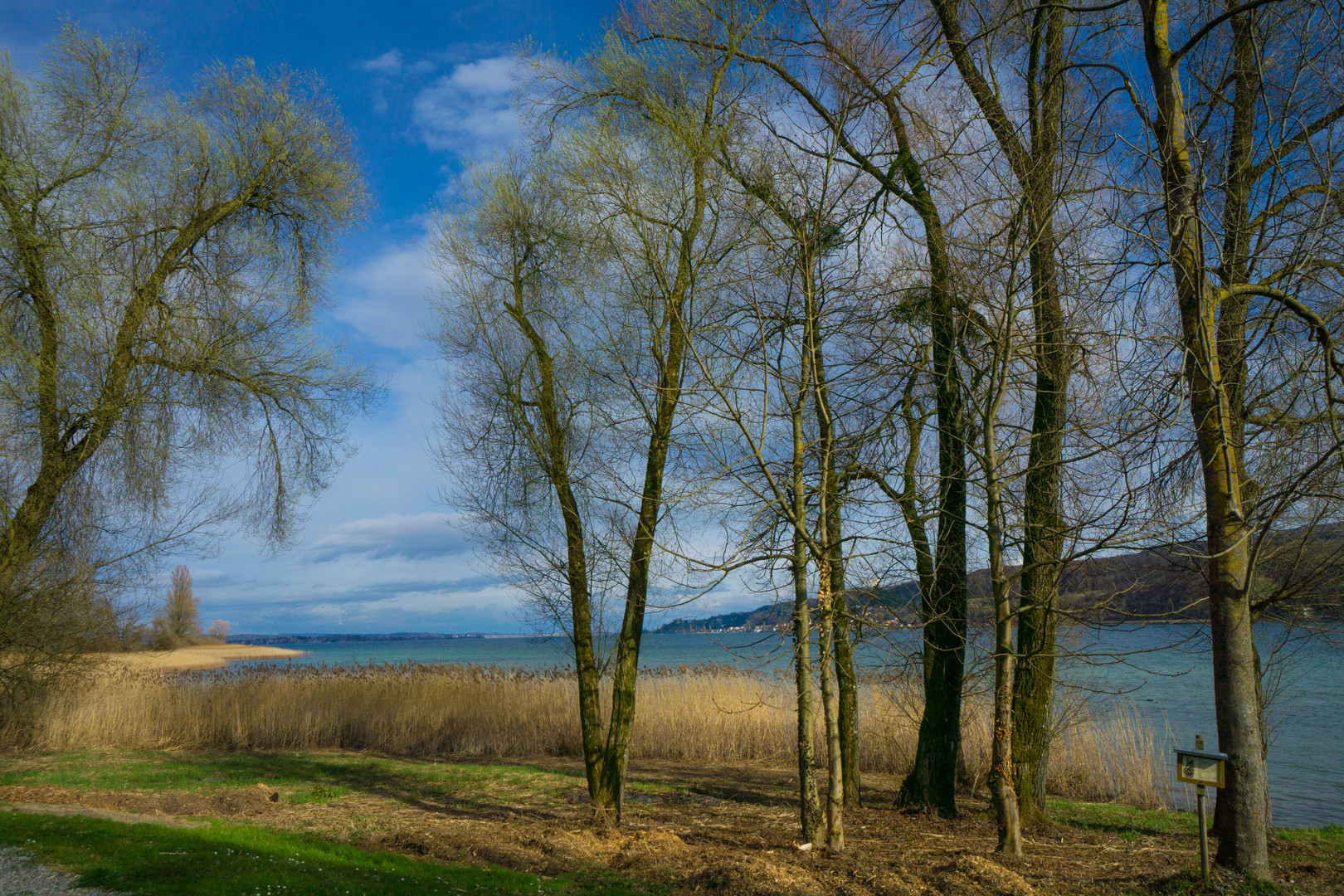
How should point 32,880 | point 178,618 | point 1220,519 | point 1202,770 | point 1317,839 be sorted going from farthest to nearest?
point 178,618 < point 1317,839 < point 1220,519 < point 32,880 < point 1202,770

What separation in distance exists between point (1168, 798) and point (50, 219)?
17004 millimetres

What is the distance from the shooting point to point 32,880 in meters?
5.35

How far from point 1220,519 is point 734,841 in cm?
476

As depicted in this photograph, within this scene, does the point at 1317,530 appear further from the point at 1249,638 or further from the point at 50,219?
the point at 50,219

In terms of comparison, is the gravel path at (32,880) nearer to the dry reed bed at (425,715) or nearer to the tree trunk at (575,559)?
the tree trunk at (575,559)

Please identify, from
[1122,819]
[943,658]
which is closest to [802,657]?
[943,658]

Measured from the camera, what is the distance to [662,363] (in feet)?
25.3

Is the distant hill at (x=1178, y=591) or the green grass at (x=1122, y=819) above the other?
the distant hill at (x=1178, y=591)

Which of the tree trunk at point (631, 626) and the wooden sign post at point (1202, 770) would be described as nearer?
the wooden sign post at point (1202, 770)

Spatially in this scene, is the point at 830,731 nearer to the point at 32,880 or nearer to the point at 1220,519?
the point at 1220,519

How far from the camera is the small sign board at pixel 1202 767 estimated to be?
517 centimetres

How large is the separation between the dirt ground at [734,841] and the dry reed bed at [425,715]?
2480mm

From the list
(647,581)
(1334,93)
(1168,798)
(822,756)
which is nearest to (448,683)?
(822,756)

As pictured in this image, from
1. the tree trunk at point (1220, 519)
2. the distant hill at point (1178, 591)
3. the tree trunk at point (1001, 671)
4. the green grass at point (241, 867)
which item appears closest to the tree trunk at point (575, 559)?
the distant hill at point (1178, 591)
